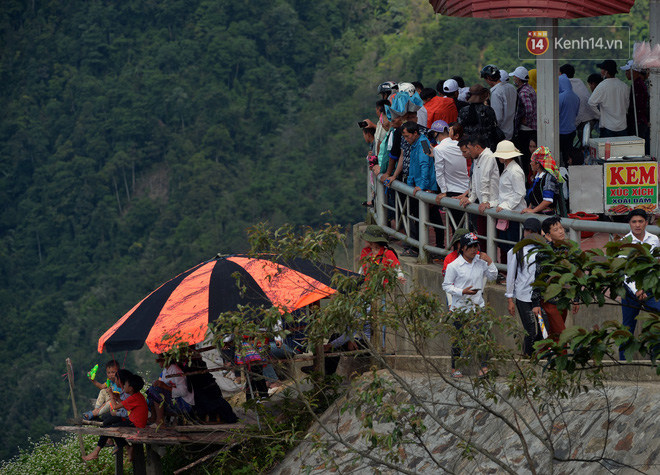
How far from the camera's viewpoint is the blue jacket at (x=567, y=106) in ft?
37.6

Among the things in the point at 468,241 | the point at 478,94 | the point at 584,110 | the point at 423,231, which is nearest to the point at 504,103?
the point at 478,94

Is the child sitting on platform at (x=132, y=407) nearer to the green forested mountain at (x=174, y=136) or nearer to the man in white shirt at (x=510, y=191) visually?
the man in white shirt at (x=510, y=191)

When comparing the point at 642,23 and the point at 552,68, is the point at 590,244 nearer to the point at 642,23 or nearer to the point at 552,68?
the point at 552,68

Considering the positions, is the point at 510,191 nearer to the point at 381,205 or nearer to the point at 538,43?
the point at 538,43

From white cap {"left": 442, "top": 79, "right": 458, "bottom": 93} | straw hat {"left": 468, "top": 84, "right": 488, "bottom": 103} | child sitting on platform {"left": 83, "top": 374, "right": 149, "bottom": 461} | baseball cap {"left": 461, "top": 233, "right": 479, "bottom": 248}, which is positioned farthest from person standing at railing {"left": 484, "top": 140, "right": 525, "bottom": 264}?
child sitting on platform {"left": 83, "top": 374, "right": 149, "bottom": 461}

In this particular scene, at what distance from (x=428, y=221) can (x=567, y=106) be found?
7.61ft

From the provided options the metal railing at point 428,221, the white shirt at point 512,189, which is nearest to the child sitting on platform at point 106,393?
the metal railing at point 428,221

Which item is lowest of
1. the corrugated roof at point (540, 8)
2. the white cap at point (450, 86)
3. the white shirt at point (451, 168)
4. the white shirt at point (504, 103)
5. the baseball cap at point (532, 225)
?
the baseball cap at point (532, 225)

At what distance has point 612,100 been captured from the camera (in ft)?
36.4

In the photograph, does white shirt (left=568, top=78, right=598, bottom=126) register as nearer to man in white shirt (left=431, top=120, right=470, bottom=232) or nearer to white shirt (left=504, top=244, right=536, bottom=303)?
man in white shirt (left=431, top=120, right=470, bottom=232)

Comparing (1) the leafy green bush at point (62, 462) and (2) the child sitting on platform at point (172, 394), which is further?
(1) the leafy green bush at point (62, 462)

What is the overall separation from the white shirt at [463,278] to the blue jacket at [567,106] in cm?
367

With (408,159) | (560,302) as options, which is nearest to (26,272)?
(408,159)

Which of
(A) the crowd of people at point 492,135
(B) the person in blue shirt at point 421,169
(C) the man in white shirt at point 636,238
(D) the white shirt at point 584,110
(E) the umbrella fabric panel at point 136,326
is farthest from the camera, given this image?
(D) the white shirt at point 584,110
